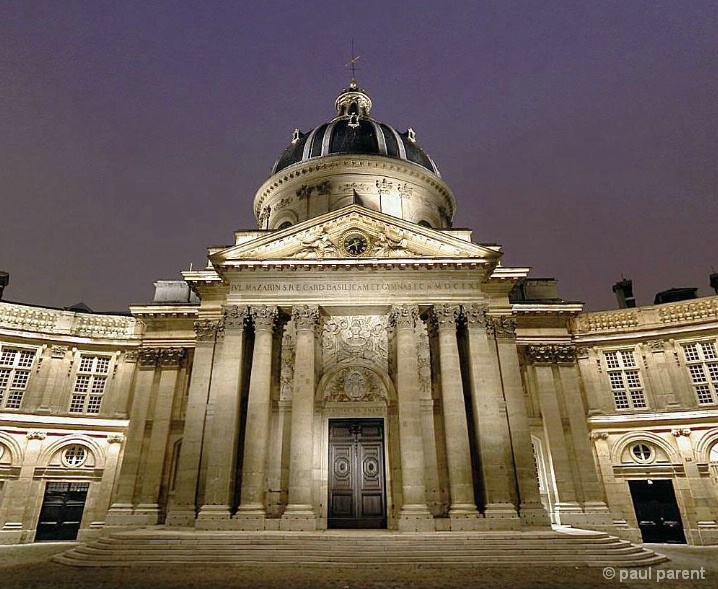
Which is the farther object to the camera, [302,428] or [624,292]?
[624,292]

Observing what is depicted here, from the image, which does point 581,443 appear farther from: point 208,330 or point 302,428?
point 208,330

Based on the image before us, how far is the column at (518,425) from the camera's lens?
17.3m

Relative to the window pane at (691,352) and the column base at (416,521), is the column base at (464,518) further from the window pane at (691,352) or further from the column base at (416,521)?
the window pane at (691,352)

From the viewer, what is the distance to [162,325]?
2452cm

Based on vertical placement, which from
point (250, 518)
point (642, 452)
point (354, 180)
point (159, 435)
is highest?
point (354, 180)

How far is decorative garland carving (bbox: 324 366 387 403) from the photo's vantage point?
67.3 feet

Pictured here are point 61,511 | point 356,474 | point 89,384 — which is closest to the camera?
point 356,474

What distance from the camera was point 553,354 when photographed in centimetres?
2402

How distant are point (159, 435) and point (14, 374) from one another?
827 centimetres

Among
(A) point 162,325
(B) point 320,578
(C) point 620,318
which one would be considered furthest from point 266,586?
(C) point 620,318

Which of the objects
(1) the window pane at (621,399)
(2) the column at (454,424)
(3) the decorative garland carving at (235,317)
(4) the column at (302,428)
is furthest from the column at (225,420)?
(1) the window pane at (621,399)

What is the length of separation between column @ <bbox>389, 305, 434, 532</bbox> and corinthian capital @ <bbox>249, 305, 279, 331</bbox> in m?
5.06

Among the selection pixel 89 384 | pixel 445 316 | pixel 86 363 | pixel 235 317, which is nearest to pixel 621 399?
pixel 445 316


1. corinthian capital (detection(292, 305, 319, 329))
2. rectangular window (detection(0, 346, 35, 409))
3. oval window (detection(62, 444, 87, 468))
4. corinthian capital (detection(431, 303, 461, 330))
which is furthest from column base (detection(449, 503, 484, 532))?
rectangular window (detection(0, 346, 35, 409))
